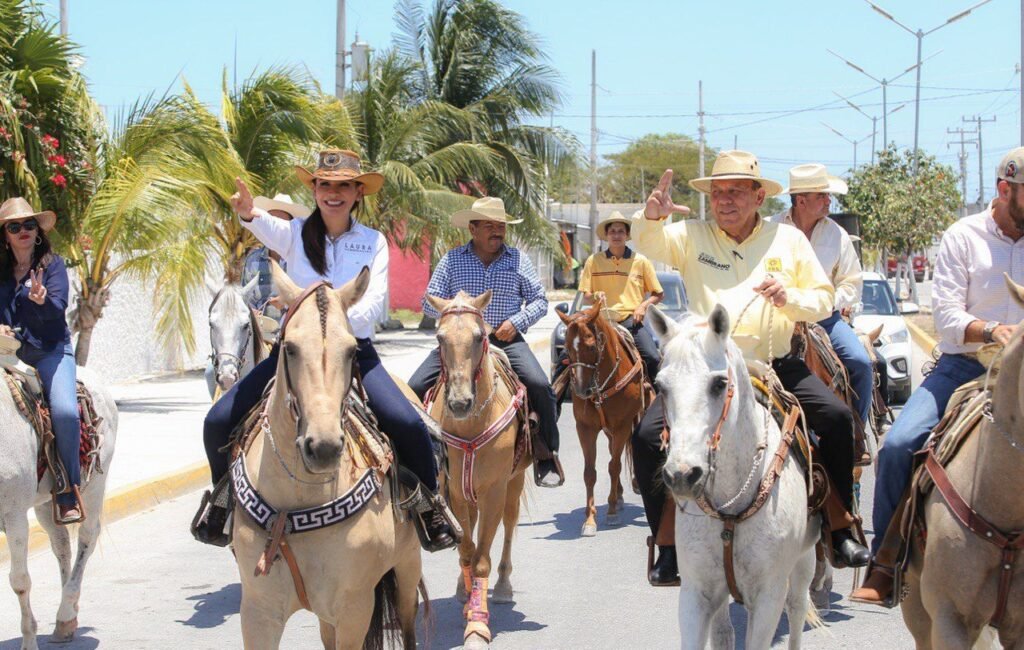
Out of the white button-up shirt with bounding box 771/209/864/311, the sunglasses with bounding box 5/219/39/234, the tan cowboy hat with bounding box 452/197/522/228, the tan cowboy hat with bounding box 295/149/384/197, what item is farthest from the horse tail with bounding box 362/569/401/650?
the white button-up shirt with bounding box 771/209/864/311

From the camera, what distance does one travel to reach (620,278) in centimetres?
1314

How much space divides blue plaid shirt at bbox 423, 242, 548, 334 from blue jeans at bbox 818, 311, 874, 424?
6.92 feet

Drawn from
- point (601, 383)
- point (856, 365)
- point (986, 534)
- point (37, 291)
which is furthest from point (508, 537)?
point (986, 534)

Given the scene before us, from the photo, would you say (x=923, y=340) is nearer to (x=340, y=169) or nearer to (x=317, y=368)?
(x=340, y=169)

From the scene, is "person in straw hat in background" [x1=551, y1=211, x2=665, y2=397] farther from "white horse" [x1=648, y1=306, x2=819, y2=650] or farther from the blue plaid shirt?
"white horse" [x1=648, y1=306, x2=819, y2=650]

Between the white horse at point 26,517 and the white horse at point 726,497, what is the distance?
369cm

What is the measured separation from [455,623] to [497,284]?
249 cm

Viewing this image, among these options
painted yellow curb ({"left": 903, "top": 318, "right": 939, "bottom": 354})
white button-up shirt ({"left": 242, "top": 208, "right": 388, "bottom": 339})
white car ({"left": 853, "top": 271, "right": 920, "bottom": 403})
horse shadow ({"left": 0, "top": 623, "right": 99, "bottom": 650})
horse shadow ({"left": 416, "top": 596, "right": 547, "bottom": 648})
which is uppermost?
white button-up shirt ({"left": 242, "top": 208, "right": 388, "bottom": 339})

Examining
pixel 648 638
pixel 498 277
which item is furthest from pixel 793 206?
pixel 648 638

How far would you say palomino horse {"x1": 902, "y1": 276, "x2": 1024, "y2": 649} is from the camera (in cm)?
468

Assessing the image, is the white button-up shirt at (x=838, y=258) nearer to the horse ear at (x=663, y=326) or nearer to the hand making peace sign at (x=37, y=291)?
the horse ear at (x=663, y=326)

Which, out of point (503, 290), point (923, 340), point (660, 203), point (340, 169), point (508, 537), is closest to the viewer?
point (660, 203)

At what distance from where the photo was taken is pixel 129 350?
21.0 m

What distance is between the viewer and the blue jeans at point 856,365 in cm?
802
